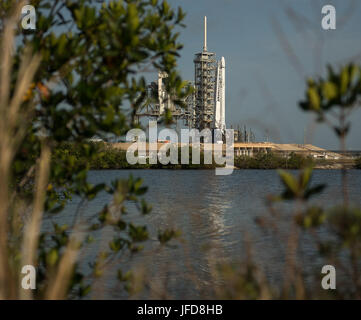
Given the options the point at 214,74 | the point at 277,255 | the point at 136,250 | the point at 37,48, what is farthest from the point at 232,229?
the point at 214,74

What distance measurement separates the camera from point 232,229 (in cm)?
1559

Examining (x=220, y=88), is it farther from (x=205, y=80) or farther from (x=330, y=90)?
(x=330, y=90)

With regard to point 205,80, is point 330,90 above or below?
below

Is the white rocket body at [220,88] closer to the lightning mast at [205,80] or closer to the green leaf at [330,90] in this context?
the lightning mast at [205,80]

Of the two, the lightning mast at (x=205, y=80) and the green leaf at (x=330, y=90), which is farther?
the lightning mast at (x=205, y=80)

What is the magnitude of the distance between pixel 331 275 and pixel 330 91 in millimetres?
1404

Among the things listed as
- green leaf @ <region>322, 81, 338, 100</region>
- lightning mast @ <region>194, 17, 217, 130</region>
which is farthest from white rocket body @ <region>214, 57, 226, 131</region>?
green leaf @ <region>322, 81, 338, 100</region>

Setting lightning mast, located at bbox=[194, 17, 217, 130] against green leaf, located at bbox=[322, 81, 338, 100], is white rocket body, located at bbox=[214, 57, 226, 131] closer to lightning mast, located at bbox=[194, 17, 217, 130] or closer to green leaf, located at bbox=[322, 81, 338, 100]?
lightning mast, located at bbox=[194, 17, 217, 130]

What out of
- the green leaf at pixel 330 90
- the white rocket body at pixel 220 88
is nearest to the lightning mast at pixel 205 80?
the white rocket body at pixel 220 88

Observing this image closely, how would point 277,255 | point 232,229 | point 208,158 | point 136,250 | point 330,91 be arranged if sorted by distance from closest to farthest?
point 330,91, point 136,250, point 277,255, point 232,229, point 208,158

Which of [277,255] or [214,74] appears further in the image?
[214,74]

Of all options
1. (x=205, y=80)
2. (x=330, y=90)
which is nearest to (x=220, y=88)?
(x=205, y=80)
